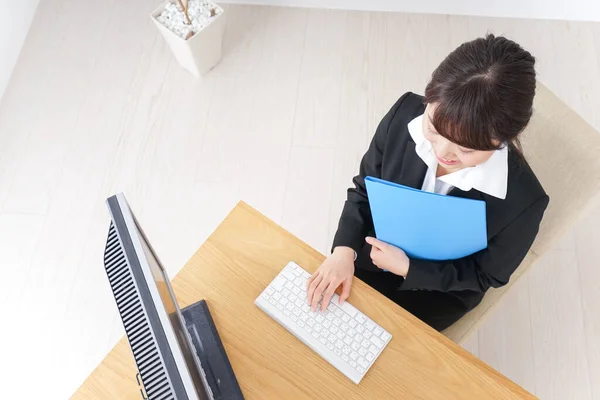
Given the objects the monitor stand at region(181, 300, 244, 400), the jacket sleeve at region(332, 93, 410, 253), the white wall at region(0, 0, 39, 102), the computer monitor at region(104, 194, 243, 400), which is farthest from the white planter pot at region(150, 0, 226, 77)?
the computer monitor at region(104, 194, 243, 400)

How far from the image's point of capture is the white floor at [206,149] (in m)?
1.80

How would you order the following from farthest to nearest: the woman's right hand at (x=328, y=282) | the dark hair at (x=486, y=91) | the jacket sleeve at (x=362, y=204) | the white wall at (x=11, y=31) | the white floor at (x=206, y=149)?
the white wall at (x=11, y=31) < the white floor at (x=206, y=149) < the jacket sleeve at (x=362, y=204) < the woman's right hand at (x=328, y=282) < the dark hair at (x=486, y=91)

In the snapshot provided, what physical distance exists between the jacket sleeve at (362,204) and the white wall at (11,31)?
1.71 m

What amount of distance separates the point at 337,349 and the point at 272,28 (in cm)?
169

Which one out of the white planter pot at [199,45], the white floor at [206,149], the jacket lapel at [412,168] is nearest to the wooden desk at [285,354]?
the jacket lapel at [412,168]

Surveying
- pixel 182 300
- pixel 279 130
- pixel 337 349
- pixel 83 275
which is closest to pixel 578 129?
pixel 337 349

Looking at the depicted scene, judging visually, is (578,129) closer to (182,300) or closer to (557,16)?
(182,300)

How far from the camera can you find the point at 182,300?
3.55ft

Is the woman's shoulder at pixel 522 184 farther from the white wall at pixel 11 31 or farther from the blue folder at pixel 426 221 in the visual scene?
the white wall at pixel 11 31

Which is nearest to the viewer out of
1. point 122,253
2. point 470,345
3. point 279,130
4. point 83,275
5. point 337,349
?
point 122,253

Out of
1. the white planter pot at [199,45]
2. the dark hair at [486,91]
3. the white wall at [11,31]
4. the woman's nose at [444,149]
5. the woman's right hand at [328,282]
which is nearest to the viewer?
the dark hair at [486,91]

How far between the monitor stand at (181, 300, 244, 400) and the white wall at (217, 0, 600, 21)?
1728 mm

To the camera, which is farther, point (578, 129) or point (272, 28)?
point (272, 28)

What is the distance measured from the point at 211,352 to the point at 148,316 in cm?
37
